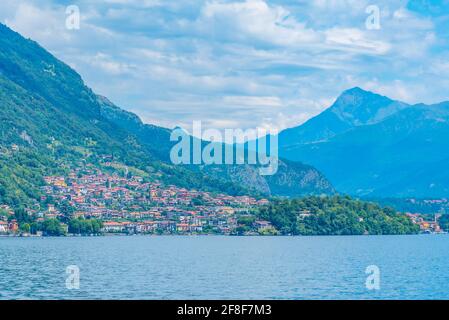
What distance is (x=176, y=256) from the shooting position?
139 m

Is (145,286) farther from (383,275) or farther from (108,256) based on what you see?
(108,256)

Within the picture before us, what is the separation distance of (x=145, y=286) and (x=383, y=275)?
104 ft

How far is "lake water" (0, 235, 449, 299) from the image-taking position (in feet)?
259

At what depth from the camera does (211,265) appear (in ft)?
381

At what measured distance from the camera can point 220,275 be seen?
9950 centimetres

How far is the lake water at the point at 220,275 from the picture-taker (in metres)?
79.0

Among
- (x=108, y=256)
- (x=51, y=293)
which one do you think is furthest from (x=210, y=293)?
(x=108, y=256)
